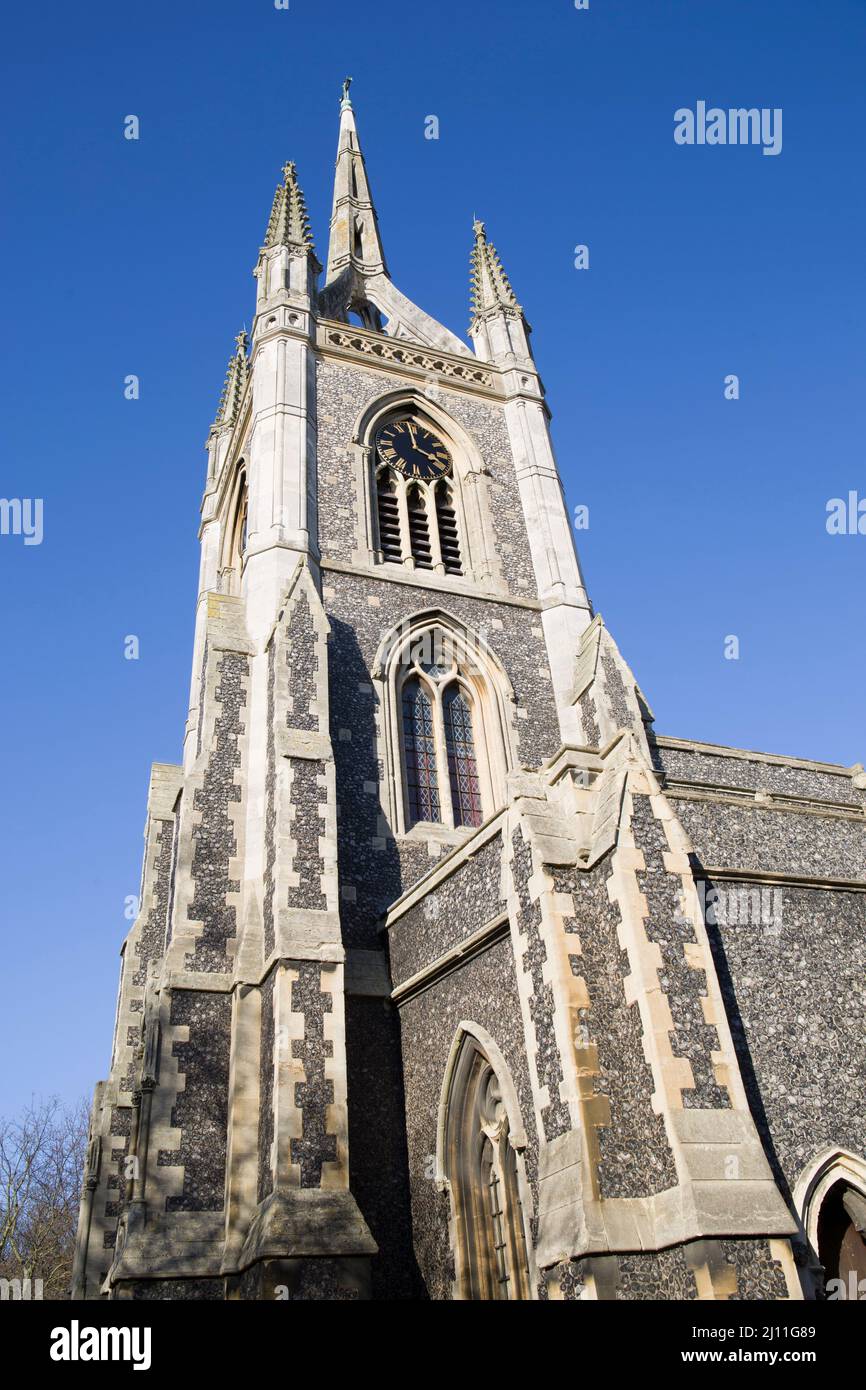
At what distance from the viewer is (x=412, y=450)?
20984 millimetres

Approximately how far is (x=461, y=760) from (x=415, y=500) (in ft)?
20.2

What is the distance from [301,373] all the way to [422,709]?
7.56 metres

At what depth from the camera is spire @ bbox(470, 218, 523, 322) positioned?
25.1 metres

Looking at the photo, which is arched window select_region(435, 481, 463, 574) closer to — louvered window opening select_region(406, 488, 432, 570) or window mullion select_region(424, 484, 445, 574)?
window mullion select_region(424, 484, 445, 574)

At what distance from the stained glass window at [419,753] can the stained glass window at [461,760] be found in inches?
11.8

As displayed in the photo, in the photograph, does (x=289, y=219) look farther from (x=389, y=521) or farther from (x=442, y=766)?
(x=442, y=766)

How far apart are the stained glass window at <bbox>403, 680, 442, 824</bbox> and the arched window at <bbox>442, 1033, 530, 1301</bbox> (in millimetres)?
5059

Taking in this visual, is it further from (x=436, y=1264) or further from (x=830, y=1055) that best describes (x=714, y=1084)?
(x=436, y=1264)

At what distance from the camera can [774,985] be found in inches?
408

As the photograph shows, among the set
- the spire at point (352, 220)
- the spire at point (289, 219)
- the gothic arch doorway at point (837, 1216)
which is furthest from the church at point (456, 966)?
the spire at point (352, 220)

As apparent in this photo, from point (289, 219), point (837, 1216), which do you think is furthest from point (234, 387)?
point (837, 1216)

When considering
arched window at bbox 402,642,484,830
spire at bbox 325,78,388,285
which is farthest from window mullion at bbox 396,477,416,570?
spire at bbox 325,78,388,285

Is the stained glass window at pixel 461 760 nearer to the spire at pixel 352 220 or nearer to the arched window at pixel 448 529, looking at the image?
the arched window at pixel 448 529
